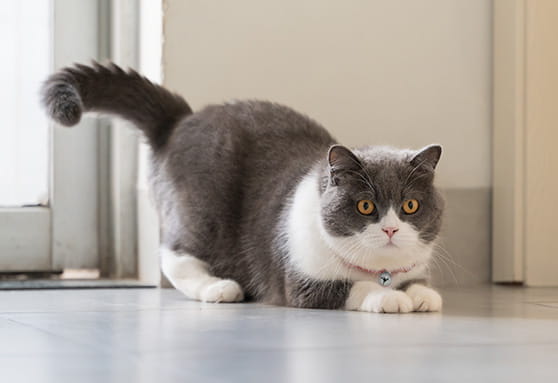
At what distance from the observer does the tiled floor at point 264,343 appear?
120 centimetres

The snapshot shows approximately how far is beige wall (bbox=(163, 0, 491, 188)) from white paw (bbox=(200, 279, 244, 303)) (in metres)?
0.65

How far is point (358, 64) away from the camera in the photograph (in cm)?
284

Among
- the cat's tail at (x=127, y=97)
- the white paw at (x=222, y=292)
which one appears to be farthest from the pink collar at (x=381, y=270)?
the cat's tail at (x=127, y=97)

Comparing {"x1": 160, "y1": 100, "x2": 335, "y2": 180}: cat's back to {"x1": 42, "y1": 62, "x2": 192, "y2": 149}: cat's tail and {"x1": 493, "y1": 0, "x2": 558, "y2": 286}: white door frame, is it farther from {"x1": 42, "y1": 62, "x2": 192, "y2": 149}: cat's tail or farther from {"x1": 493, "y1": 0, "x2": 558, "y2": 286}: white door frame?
{"x1": 493, "y1": 0, "x2": 558, "y2": 286}: white door frame

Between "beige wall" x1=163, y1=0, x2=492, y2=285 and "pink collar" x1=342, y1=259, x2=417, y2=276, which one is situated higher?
"beige wall" x1=163, y1=0, x2=492, y2=285

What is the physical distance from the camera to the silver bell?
2.07 m

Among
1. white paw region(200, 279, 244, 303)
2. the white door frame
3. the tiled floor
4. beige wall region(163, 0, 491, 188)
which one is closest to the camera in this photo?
the tiled floor

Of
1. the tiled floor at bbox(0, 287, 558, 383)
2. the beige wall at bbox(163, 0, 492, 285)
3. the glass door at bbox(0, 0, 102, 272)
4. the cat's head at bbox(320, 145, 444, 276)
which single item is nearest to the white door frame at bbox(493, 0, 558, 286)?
the beige wall at bbox(163, 0, 492, 285)

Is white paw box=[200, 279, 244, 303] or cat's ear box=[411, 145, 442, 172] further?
white paw box=[200, 279, 244, 303]

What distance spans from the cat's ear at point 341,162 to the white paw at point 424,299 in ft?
0.94

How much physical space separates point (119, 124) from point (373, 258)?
1146mm

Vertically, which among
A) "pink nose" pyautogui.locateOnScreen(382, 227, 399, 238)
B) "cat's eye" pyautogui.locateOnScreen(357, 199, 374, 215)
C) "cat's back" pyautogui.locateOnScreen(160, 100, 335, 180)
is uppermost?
"cat's back" pyautogui.locateOnScreen(160, 100, 335, 180)

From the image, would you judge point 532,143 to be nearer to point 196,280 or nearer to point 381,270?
point 381,270

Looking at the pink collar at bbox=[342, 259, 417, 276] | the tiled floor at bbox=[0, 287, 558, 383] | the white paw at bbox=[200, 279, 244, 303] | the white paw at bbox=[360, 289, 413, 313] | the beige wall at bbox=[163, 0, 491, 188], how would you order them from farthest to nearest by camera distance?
1. the beige wall at bbox=[163, 0, 491, 188]
2. the white paw at bbox=[200, 279, 244, 303]
3. the pink collar at bbox=[342, 259, 417, 276]
4. the white paw at bbox=[360, 289, 413, 313]
5. the tiled floor at bbox=[0, 287, 558, 383]
